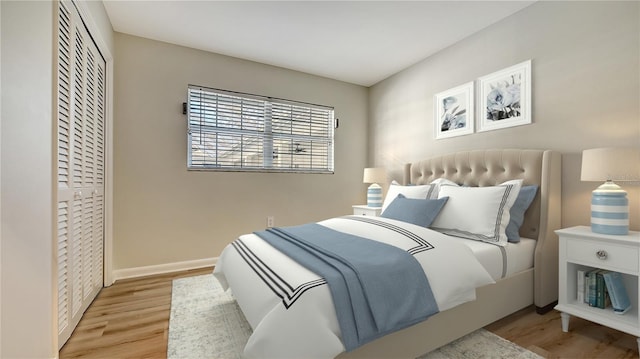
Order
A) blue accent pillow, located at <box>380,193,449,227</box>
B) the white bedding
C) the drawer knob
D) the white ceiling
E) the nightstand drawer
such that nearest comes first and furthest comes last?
the nightstand drawer
the drawer knob
the white bedding
blue accent pillow, located at <box>380,193,449,227</box>
the white ceiling

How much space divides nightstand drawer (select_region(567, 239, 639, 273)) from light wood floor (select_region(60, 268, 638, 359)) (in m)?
0.47

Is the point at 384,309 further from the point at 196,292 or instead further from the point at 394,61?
the point at 394,61

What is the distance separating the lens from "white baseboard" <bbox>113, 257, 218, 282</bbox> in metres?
2.79

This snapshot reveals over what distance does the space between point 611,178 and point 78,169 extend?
3394mm

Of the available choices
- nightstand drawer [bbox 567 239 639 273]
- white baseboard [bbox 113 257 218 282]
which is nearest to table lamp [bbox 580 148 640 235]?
nightstand drawer [bbox 567 239 639 273]

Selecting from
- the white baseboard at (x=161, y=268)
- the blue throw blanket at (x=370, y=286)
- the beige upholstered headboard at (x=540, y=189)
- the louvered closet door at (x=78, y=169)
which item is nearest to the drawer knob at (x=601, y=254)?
the beige upholstered headboard at (x=540, y=189)

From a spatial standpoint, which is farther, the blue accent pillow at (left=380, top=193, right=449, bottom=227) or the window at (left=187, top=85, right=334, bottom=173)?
the window at (left=187, top=85, right=334, bottom=173)

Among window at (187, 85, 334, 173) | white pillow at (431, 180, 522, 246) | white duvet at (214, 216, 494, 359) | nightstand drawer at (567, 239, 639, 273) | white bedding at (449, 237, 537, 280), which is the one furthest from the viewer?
window at (187, 85, 334, 173)

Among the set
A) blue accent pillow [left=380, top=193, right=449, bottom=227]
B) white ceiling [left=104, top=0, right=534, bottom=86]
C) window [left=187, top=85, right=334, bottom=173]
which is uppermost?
white ceiling [left=104, top=0, right=534, bottom=86]

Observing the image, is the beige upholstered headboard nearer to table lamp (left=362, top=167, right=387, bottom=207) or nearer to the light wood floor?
the light wood floor

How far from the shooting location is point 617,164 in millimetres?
1625

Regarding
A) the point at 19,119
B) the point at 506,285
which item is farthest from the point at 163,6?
the point at 506,285

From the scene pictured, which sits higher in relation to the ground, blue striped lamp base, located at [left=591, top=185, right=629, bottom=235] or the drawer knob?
blue striped lamp base, located at [left=591, top=185, right=629, bottom=235]

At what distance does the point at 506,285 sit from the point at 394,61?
265cm
